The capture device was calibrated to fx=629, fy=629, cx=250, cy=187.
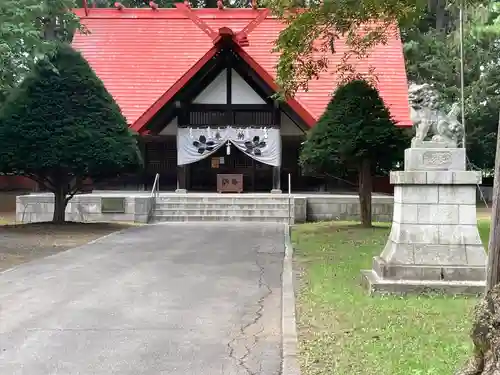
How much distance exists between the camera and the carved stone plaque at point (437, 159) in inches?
311

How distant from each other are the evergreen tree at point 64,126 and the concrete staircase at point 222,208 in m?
3.54

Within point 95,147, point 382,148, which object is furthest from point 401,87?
point 95,147

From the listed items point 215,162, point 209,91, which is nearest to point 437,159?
point 209,91

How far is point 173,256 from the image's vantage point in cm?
1170

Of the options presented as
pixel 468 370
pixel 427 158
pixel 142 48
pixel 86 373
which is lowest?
pixel 86 373

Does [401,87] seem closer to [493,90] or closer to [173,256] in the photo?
[493,90]

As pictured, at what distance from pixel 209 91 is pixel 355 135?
9304mm

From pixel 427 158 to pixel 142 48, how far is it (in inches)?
868

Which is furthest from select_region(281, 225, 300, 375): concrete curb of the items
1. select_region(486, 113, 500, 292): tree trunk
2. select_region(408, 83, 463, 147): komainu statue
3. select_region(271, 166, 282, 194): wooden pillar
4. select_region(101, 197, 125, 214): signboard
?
select_region(271, 166, 282, 194): wooden pillar

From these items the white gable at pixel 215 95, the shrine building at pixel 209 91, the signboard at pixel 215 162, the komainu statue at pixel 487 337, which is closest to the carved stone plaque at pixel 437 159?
the komainu statue at pixel 487 337

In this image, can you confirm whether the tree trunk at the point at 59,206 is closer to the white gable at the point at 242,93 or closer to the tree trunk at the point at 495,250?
the white gable at the point at 242,93

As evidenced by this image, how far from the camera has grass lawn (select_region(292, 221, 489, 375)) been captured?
4789 mm

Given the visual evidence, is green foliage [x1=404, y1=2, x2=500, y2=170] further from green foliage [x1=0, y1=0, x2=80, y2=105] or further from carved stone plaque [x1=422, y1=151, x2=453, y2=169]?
carved stone plaque [x1=422, y1=151, x2=453, y2=169]

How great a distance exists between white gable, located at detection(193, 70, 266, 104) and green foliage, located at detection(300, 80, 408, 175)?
751 cm
